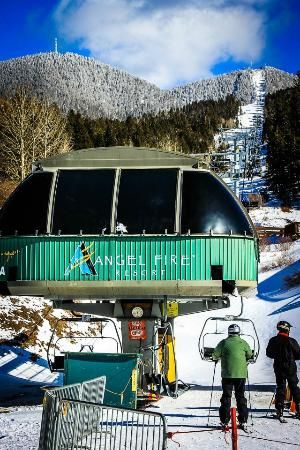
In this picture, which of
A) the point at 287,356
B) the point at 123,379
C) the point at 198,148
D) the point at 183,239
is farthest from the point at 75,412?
the point at 198,148

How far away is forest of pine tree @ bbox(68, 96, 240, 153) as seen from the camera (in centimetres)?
9969

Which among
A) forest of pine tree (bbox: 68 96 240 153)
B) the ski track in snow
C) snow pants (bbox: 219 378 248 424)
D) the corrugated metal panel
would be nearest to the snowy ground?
the ski track in snow

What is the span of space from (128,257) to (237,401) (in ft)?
13.0

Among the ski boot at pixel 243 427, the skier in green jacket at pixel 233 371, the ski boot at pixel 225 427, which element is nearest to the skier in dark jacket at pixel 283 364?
the skier in green jacket at pixel 233 371

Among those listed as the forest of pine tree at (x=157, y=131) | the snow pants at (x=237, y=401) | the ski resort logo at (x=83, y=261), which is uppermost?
the forest of pine tree at (x=157, y=131)

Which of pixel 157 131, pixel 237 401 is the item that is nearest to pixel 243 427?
pixel 237 401

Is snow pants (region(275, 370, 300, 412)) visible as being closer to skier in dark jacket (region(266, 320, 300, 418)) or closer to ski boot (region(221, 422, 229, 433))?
skier in dark jacket (region(266, 320, 300, 418))

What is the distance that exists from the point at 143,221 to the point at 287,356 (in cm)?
393

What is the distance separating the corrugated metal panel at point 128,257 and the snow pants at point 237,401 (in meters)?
2.92

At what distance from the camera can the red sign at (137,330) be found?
13.3 metres

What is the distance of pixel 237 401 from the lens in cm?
967

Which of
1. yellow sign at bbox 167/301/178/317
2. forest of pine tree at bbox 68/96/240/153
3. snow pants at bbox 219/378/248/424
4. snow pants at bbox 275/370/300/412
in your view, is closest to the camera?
snow pants at bbox 219/378/248/424

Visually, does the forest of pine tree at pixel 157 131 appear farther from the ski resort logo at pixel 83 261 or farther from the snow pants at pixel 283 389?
the snow pants at pixel 283 389

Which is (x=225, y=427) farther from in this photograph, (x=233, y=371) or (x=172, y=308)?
(x=172, y=308)
